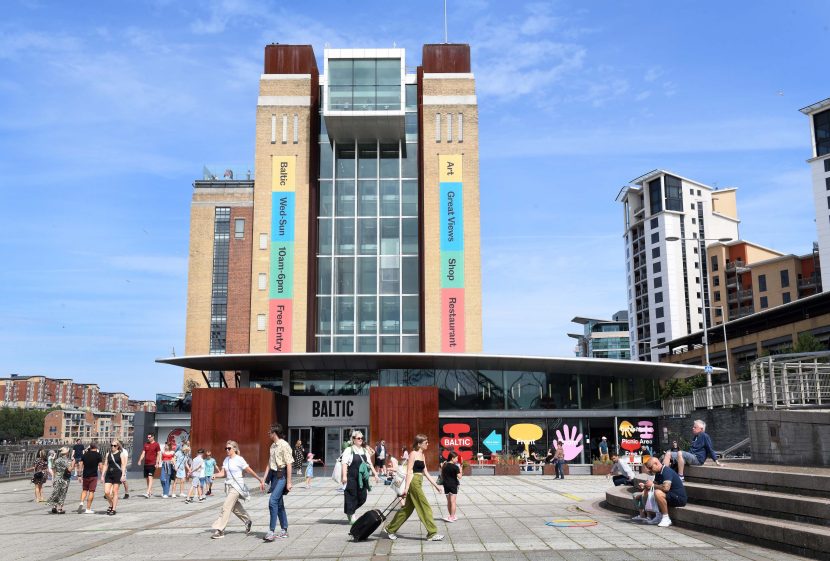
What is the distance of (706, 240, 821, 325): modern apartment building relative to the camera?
90.1m

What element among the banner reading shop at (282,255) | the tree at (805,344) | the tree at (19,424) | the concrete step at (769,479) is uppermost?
the banner reading shop at (282,255)

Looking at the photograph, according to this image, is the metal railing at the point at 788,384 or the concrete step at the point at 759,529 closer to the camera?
the concrete step at the point at 759,529

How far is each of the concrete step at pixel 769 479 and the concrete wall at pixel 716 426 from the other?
22.0 m

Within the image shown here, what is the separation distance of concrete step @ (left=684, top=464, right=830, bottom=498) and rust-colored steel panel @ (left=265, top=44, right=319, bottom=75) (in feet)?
163

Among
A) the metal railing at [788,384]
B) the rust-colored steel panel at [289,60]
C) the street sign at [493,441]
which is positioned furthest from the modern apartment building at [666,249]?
the metal railing at [788,384]

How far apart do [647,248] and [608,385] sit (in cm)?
7853

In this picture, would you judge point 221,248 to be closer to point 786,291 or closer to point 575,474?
point 575,474

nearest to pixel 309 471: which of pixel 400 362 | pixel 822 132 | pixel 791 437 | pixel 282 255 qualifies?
pixel 400 362

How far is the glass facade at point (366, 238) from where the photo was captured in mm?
54656

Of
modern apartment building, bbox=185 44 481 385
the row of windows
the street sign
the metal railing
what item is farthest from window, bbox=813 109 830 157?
the metal railing

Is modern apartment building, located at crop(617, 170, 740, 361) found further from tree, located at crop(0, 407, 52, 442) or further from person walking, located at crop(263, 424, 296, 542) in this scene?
tree, located at crop(0, 407, 52, 442)

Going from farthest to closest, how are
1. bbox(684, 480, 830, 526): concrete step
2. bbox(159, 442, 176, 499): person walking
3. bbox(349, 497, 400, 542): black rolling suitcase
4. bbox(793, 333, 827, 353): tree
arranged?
1. bbox(793, 333, 827, 353): tree
2. bbox(159, 442, 176, 499): person walking
3. bbox(349, 497, 400, 542): black rolling suitcase
4. bbox(684, 480, 830, 526): concrete step

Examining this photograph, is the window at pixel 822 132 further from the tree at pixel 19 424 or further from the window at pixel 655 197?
the tree at pixel 19 424

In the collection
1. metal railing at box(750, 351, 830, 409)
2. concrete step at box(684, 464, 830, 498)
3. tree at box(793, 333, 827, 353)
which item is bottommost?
concrete step at box(684, 464, 830, 498)
